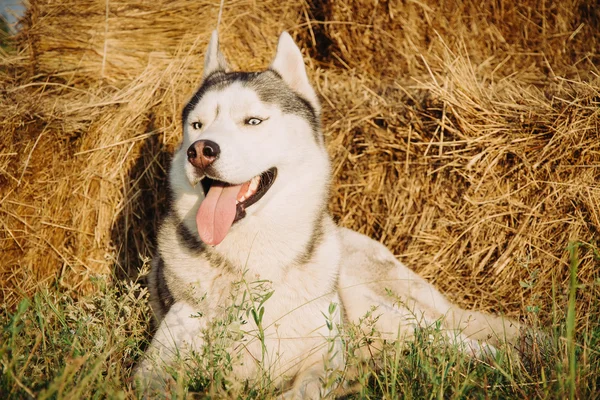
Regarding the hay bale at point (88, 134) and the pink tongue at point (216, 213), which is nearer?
the pink tongue at point (216, 213)

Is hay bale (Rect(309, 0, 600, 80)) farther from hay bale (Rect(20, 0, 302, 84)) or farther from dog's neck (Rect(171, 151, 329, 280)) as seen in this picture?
dog's neck (Rect(171, 151, 329, 280))

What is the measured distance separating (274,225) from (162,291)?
84 centimetres

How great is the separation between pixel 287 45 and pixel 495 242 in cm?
207

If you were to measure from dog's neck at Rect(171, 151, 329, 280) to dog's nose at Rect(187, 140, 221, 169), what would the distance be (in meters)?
0.36

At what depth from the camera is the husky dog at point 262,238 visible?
8.35 ft

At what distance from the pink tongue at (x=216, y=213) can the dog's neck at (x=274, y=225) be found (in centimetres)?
9

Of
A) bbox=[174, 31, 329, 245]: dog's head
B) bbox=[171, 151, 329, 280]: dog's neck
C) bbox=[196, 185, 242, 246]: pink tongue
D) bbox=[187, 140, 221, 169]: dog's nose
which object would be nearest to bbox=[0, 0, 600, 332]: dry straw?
bbox=[174, 31, 329, 245]: dog's head

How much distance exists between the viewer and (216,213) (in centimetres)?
265

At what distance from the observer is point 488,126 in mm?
3660

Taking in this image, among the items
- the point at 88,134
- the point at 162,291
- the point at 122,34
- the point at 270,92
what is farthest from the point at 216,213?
the point at 122,34

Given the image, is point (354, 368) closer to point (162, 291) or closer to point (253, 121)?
point (162, 291)

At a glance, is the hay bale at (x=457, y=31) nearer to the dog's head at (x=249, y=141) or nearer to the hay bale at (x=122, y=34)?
the hay bale at (x=122, y=34)

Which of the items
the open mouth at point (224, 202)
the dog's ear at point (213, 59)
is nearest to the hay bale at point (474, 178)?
the dog's ear at point (213, 59)

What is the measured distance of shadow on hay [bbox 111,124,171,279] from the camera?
3.89 m
